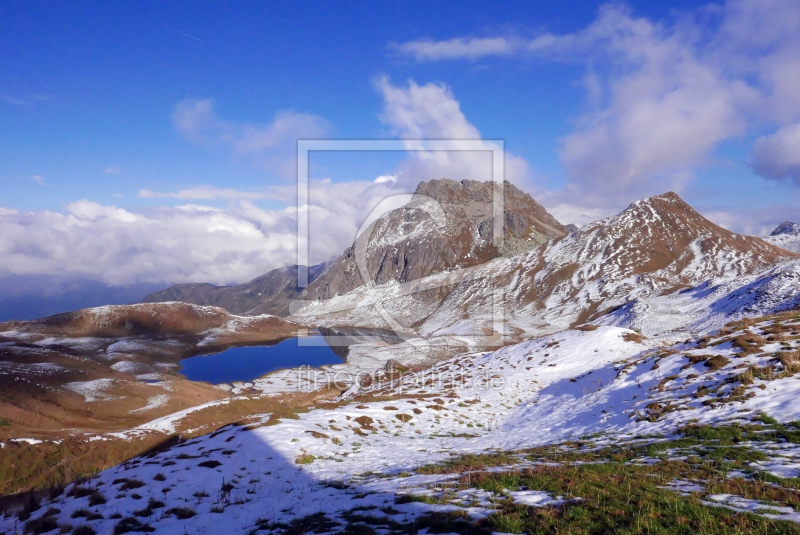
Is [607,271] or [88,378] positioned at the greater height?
[607,271]

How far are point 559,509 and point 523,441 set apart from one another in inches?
502

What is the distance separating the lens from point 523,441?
20375 mm

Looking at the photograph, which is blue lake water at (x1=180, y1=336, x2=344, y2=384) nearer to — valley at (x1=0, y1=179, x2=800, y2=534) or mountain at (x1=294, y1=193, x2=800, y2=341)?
valley at (x1=0, y1=179, x2=800, y2=534)

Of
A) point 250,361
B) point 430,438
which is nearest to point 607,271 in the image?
point 250,361

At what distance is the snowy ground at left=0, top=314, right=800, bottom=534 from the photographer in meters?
10.4

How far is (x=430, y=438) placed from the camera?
22.1 m

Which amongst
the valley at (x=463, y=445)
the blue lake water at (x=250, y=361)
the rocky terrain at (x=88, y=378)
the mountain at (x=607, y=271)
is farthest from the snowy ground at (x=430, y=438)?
the blue lake water at (x=250, y=361)

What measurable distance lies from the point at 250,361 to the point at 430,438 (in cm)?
11796

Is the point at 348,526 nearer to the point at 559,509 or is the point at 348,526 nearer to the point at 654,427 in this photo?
the point at 559,509

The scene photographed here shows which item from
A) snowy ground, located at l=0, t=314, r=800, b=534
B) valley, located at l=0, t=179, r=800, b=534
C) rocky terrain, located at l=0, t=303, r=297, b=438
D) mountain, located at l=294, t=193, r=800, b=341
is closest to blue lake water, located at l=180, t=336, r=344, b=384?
rocky terrain, located at l=0, t=303, r=297, b=438

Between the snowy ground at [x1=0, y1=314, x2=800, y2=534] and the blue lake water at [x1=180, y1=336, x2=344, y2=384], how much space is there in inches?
3428

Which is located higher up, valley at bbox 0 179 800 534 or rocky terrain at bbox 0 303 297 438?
valley at bbox 0 179 800 534

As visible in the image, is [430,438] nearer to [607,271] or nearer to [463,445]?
[463,445]

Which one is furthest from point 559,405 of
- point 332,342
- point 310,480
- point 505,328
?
point 332,342
